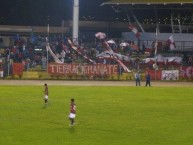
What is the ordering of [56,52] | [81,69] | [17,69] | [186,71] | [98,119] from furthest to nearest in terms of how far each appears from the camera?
[56,52] < [186,71] < [81,69] < [17,69] < [98,119]

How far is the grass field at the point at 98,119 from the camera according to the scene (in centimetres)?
2323

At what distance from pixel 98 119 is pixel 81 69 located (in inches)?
1342

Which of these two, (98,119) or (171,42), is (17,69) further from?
(98,119)

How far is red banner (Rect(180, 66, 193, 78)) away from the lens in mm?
63438

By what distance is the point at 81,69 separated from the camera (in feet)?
206

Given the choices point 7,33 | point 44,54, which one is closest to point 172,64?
point 44,54

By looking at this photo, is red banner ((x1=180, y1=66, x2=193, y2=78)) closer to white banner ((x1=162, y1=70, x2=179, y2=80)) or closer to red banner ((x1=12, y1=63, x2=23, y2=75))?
white banner ((x1=162, y1=70, x2=179, y2=80))

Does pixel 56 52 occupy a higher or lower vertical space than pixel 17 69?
higher

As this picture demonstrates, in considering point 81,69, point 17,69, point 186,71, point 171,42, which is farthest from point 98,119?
point 171,42

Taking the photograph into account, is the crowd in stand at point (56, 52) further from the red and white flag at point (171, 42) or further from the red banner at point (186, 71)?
the red and white flag at point (171, 42)

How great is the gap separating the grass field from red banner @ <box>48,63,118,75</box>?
17.7 m

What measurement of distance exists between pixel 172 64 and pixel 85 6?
27.3 metres

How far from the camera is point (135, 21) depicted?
82812mm

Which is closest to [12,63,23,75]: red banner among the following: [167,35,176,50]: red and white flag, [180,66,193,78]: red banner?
[180,66,193,78]: red banner
